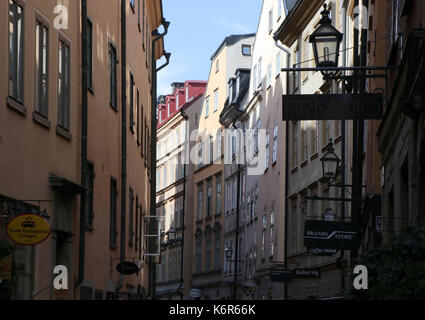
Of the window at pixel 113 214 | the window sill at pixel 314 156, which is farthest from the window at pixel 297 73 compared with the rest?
the window at pixel 113 214

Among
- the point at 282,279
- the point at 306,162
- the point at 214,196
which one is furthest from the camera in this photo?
the point at 214,196

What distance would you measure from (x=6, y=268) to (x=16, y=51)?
4384mm

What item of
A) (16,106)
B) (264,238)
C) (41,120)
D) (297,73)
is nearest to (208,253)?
(264,238)

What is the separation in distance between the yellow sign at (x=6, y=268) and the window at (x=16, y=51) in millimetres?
3442

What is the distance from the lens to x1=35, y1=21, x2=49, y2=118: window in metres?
16.7

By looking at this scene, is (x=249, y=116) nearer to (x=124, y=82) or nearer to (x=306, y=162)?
(x=306, y=162)

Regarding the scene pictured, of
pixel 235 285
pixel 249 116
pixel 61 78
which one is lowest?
pixel 235 285

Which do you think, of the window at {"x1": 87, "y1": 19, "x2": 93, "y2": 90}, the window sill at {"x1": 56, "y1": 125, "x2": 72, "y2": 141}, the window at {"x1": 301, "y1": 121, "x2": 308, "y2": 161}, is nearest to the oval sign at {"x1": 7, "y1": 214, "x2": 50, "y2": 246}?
the window sill at {"x1": 56, "y1": 125, "x2": 72, "y2": 141}

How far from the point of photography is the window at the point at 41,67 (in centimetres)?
1673

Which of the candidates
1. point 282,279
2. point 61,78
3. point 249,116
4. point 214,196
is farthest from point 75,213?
point 214,196

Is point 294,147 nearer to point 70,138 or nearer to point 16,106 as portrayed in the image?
point 70,138

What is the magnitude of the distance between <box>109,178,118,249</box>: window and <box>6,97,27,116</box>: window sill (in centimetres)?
944
